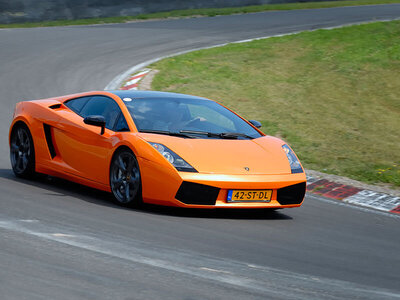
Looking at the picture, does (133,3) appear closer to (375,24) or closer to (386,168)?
(375,24)

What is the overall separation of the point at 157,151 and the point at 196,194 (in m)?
0.55

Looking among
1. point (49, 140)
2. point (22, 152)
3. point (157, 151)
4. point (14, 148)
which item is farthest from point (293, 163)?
point (14, 148)

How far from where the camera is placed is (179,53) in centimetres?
1942

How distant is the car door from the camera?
7891 mm

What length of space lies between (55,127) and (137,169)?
5.37ft

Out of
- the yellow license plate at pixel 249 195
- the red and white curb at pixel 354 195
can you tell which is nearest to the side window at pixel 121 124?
the yellow license plate at pixel 249 195

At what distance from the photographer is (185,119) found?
26.7ft

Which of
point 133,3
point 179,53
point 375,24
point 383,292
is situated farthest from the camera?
point 133,3

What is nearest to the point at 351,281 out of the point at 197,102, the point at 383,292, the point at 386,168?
the point at 383,292

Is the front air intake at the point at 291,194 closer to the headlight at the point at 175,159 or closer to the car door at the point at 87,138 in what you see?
the headlight at the point at 175,159

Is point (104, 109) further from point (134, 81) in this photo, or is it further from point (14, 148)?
point (134, 81)

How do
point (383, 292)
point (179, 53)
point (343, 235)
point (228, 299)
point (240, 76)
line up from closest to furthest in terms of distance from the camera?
1. point (228, 299)
2. point (383, 292)
3. point (343, 235)
4. point (240, 76)
5. point (179, 53)

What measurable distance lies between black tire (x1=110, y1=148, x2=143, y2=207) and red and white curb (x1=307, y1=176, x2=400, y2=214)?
9.10 feet

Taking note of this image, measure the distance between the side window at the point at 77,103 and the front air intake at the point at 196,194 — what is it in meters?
2.04
